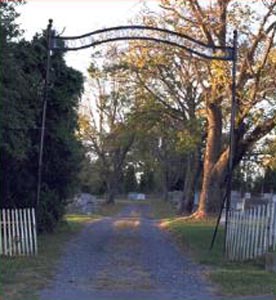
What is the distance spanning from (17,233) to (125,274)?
403cm

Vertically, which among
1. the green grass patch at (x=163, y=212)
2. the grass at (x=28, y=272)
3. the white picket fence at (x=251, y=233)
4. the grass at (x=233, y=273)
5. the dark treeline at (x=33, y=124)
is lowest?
the grass at (x=28, y=272)

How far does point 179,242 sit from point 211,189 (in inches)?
672

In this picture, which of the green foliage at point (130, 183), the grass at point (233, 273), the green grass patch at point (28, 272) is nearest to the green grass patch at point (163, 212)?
the grass at point (233, 273)

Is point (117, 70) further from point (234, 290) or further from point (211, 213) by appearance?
point (234, 290)

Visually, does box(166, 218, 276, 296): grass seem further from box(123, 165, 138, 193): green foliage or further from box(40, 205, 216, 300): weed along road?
box(123, 165, 138, 193): green foliage

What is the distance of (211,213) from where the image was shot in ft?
139

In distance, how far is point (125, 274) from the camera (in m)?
15.6

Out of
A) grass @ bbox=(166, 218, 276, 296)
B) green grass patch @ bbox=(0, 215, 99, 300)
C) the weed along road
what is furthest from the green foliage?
green grass patch @ bbox=(0, 215, 99, 300)

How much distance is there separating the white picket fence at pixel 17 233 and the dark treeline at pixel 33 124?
2137 millimetres

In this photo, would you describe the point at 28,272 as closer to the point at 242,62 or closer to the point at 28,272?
the point at 28,272

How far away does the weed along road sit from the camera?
12.8 meters

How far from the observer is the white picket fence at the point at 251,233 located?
16.6 m

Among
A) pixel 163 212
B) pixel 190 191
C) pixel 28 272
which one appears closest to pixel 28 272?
pixel 28 272

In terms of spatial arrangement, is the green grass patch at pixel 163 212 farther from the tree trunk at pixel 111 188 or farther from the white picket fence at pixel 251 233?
the white picket fence at pixel 251 233
